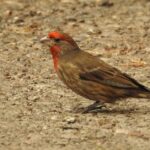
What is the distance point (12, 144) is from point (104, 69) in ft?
5.78

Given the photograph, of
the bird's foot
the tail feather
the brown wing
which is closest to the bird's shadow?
the bird's foot

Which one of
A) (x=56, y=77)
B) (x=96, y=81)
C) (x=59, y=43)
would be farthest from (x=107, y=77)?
(x=56, y=77)

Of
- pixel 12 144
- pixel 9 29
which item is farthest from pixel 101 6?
pixel 12 144

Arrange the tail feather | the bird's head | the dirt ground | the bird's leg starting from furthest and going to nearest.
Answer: the bird's head, the bird's leg, the tail feather, the dirt ground

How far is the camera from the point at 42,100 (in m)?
10.2

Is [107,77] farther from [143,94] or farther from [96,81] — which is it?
[143,94]

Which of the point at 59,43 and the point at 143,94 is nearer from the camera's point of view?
the point at 143,94

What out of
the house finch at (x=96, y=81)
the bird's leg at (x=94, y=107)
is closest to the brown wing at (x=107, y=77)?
the house finch at (x=96, y=81)

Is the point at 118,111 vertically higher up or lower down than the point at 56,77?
lower down

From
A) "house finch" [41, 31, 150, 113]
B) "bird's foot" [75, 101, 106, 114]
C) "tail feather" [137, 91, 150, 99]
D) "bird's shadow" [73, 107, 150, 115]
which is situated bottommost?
"bird's shadow" [73, 107, 150, 115]

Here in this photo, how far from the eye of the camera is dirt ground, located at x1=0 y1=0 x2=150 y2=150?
8664 mm

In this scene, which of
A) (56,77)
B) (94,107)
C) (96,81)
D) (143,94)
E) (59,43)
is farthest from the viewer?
(56,77)

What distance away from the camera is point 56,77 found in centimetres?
1149

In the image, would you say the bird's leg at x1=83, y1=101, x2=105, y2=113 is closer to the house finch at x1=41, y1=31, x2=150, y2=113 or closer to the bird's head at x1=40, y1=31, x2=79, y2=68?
the house finch at x1=41, y1=31, x2=150, y2=113
